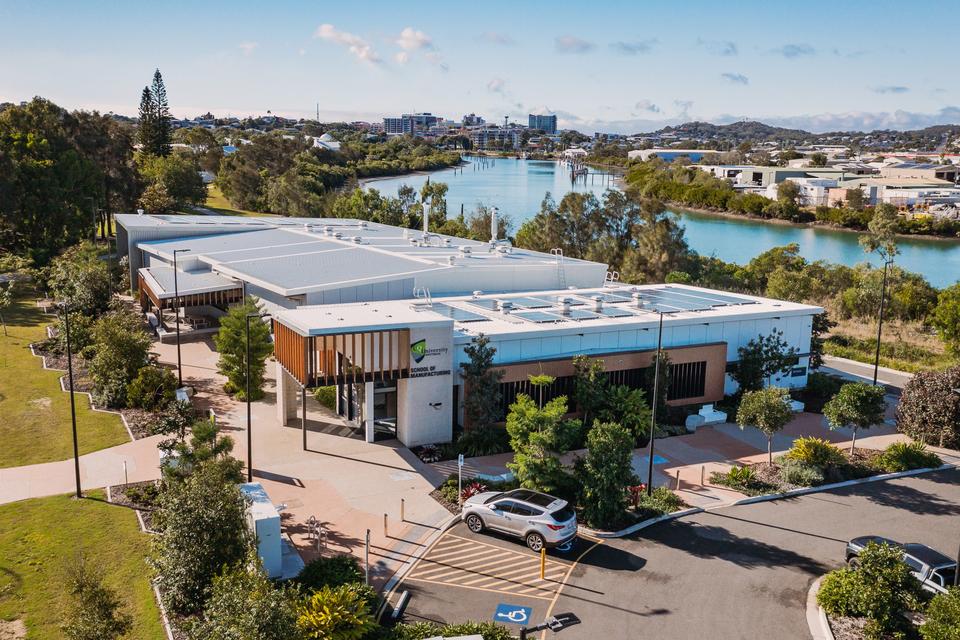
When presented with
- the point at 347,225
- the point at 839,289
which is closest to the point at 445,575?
the point at 347,225

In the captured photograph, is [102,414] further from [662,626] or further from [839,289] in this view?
[839,289]

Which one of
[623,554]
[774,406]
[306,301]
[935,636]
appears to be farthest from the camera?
[306,301]

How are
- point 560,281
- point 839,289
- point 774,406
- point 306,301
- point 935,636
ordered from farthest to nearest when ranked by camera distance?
point 839,289 < point 560,281 < point 306,301 < point 774,406 < point 935,636

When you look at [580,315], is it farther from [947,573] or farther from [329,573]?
[329,573]

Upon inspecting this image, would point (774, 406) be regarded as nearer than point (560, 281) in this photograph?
Yes

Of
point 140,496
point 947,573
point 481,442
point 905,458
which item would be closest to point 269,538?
point 140,496

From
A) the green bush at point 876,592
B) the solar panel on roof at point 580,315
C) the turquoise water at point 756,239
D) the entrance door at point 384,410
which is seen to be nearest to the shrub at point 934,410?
the solar panel on roof at point 580,315

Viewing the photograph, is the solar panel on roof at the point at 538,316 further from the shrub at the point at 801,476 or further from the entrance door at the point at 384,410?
the shrub at the point at 801,476
